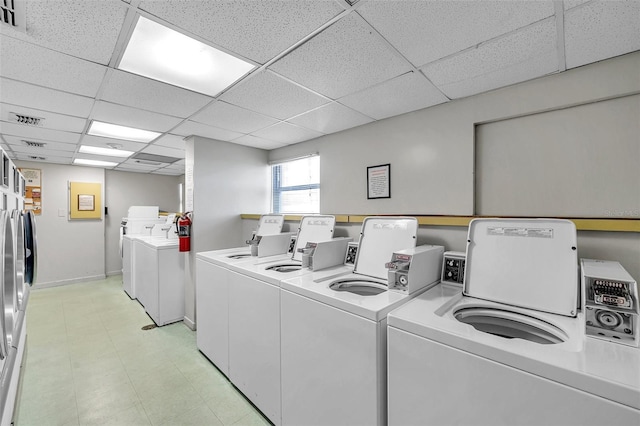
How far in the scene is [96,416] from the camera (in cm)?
189

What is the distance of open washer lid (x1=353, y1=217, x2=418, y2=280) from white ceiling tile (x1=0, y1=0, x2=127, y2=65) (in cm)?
196

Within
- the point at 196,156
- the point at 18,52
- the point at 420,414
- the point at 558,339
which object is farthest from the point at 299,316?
the point at 196,156

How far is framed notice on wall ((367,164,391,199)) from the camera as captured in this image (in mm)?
2611

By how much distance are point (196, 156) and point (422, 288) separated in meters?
2.93

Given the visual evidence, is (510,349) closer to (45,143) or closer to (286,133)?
(286,133)

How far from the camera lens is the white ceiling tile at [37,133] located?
114 inches

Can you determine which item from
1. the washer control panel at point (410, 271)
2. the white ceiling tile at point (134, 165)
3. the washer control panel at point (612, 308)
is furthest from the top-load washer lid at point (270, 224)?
the white ceiling tile at point (134, 165)

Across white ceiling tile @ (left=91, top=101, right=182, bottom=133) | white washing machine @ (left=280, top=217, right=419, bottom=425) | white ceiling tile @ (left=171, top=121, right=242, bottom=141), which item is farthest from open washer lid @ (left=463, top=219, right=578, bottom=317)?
white ceiling tile @ (left=91, top=101, right=182, bottom=133)

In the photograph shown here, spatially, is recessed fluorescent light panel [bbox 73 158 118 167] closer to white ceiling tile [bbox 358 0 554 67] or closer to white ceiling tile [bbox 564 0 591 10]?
white ceiling tile [bbox 358 0 554 67]

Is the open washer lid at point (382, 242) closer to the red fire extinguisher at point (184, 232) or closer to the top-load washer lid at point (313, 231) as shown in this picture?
the top-load washer lid at point (313, 231)

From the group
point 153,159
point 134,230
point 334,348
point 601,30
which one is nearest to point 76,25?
point 334,348

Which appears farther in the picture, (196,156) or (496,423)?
(196,156)

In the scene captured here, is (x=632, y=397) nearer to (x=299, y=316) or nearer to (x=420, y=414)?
(x=420, y=414)

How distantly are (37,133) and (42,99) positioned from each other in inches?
56.0
